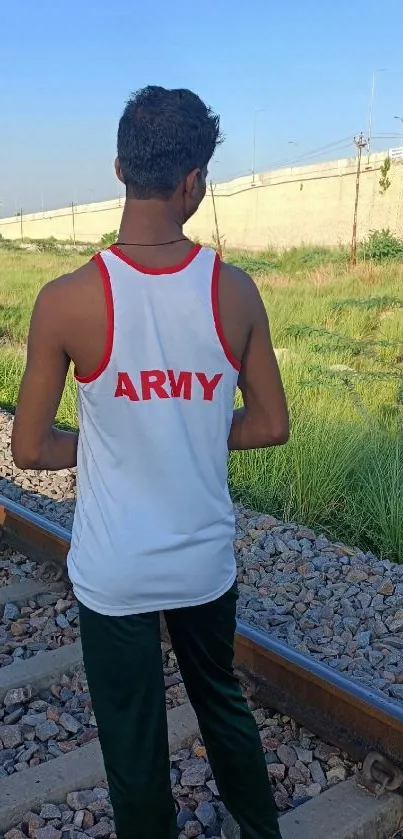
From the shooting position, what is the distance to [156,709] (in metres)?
1.78

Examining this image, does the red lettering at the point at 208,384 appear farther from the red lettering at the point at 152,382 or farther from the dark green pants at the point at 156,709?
the dark green pants at the point at 156,709

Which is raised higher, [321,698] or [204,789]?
[321,698]

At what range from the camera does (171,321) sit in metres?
1.57

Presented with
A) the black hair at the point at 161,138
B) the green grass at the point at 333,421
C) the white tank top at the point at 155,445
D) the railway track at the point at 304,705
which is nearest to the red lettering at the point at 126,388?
the white tank top at the point at 155,445

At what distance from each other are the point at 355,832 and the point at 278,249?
50926 mm

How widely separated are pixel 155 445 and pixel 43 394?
9.7 inches

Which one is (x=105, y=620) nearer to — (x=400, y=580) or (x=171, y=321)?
(x=171, y=321)

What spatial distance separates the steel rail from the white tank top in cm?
120

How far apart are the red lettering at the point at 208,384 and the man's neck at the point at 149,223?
276 mm

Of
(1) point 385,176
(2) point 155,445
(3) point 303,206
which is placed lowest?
(2) point 155,445

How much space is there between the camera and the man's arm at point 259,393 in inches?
67.6

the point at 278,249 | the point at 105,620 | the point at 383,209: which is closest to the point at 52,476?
the point at 105,620

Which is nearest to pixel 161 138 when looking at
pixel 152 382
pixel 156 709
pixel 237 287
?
pixel 237 287

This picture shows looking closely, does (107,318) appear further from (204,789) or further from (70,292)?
(204,789)
